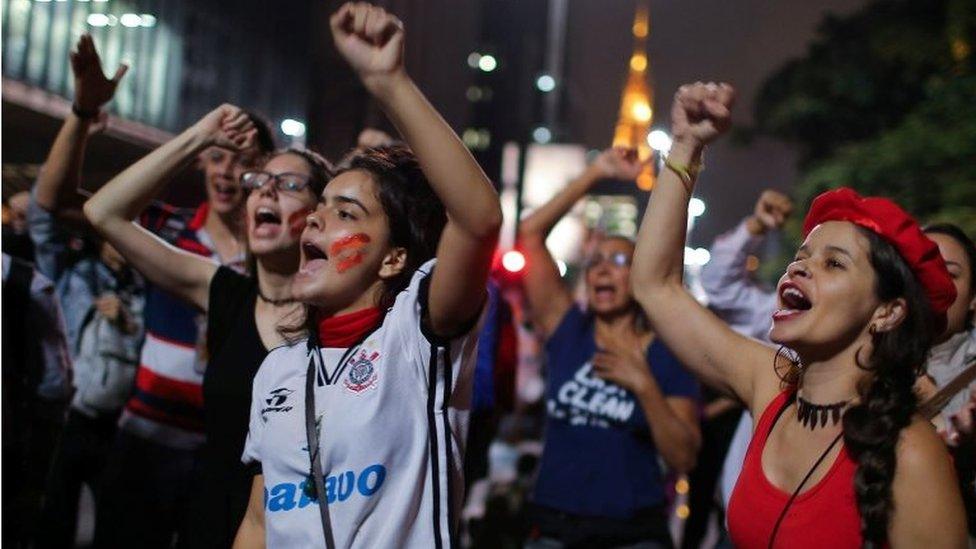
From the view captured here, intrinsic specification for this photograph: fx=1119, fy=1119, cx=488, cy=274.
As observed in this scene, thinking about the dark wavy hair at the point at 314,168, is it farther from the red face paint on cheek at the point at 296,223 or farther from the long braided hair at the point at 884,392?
the long braided hair at the point at 884,392

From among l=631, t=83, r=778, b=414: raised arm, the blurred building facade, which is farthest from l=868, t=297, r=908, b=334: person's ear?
the blurred building facade

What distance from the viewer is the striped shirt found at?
14.6 feet

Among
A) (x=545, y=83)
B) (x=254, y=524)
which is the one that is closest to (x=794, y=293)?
(x=254, y=524)

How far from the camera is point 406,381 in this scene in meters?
2.71

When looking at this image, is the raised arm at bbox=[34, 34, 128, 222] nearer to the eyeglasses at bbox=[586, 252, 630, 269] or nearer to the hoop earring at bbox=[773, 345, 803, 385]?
the eyeglasses at bbox=[586, 252, 630, 269]

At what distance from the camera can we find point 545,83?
106 metres

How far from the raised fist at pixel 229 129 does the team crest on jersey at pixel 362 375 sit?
5.12 ft

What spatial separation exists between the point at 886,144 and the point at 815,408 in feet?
60.8

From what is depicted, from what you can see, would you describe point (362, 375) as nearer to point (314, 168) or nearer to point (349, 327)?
point (349, 327)

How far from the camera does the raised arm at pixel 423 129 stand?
2.46m

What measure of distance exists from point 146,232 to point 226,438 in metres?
0.87

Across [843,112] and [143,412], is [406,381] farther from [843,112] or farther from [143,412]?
[843,112]

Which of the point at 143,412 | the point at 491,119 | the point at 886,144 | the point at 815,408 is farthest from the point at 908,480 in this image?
the point at 491,119

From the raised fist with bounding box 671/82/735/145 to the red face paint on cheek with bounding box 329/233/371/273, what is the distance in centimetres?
95
